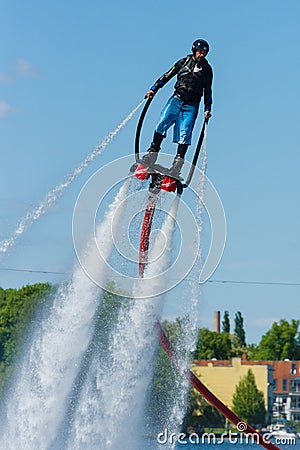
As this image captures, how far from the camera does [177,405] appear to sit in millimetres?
35188

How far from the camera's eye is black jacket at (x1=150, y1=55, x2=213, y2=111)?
29.6 m

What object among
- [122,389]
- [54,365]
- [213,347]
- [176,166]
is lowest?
[122,389]

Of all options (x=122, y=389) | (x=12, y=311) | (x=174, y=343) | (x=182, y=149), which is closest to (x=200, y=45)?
(x=182, y=149)

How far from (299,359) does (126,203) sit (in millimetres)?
126226

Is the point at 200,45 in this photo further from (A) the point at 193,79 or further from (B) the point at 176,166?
(B) the point at 176,166

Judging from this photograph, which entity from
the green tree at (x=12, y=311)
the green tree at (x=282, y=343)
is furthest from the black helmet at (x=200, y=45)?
the green tree at (x=282, y=343)

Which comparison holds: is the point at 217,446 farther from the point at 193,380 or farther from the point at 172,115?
the point at 172,115

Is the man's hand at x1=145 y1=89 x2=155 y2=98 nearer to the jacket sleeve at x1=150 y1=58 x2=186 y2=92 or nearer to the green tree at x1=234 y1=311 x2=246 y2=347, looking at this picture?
the jacket sleeve at x1=150 y1=58 x2=186 y2=92

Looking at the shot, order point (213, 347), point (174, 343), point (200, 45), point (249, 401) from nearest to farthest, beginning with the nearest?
point (200, 45) → point (174, 343) → point (249, 401) → point (213, 347)

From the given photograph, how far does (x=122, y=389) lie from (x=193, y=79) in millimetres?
11038

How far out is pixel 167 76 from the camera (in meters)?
30.0

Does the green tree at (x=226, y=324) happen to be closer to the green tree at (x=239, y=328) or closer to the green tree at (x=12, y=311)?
the green tree at (x=239, y=328)

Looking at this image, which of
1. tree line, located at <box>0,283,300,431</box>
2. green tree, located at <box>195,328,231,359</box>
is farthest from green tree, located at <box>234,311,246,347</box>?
green tree, located at <box>195,328,231,359</box>

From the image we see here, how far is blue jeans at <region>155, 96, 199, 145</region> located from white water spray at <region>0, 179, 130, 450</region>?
7791 millimetres
